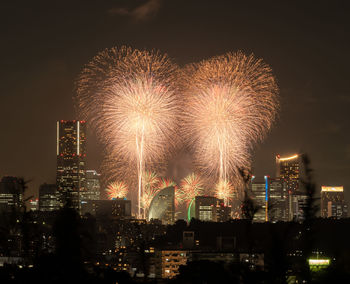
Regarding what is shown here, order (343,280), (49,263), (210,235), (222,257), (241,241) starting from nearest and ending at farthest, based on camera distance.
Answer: (343,280) < (49,263) < (222,257) < (241,241) < (210,235)

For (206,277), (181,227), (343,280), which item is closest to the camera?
(343,280)

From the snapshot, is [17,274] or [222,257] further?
[222,257]

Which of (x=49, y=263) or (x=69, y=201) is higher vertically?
(x=69, y=201)

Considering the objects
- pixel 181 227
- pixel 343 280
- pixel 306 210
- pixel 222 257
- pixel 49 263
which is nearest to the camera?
pixel 306 210

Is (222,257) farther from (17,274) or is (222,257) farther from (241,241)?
(17,274)

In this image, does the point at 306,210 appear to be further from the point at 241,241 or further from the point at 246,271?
the point at 241,241

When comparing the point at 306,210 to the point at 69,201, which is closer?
the point at 306,210

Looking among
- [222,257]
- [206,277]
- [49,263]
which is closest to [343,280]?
[49,263]

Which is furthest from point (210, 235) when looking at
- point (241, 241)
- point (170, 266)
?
point (170, 266)

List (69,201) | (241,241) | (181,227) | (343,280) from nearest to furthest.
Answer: (343,280)
(69,201)
(241,241)
(181,227)
